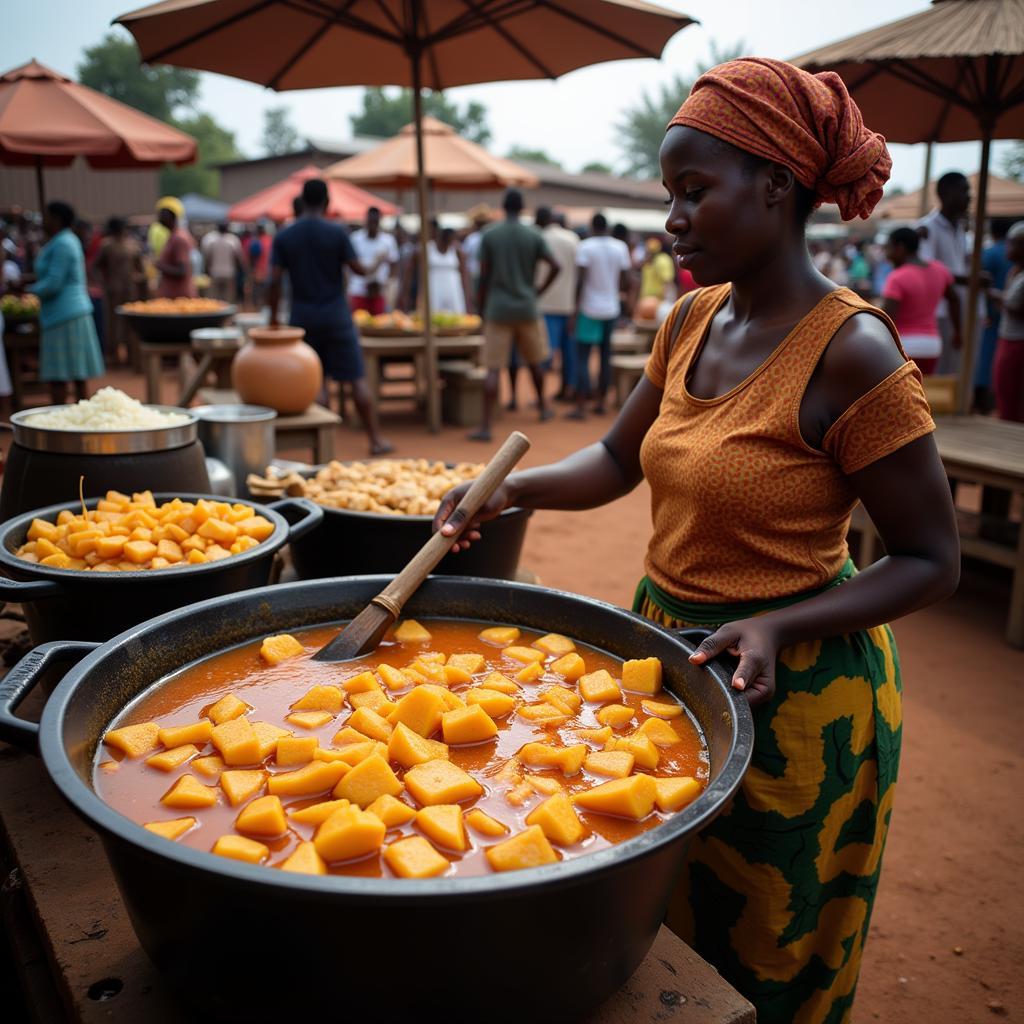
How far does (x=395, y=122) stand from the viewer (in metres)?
70.0

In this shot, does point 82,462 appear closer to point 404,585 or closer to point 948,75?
point 404,585

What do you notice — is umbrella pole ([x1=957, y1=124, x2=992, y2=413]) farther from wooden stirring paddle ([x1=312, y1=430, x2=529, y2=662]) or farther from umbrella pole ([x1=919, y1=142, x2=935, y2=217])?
wooden stirring paddle ([x1=312, y1=430, x2=529, y2=662])

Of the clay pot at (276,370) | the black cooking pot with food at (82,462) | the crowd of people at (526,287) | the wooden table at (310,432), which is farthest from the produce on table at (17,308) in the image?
the black cooking pot with food at (82,462)

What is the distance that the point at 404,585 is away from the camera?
5.54 feet

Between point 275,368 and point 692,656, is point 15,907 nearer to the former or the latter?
point 692,656

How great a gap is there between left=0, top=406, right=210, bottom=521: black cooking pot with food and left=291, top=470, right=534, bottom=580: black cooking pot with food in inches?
17.3

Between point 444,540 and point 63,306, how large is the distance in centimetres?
727

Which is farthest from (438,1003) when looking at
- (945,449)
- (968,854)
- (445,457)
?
(445,457)

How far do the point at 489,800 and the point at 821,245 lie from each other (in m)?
26.9

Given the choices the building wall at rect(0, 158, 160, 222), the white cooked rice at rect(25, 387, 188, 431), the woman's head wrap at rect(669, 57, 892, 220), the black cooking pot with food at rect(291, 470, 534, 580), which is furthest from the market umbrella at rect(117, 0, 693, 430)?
the building wall at rect(0, 158, 160, 222)

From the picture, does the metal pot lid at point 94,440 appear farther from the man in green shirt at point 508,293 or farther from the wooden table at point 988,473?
the man in green shirt at point 508,293

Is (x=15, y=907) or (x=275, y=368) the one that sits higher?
(x=275, y=368)

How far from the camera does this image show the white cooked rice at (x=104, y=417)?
2367 millimetres

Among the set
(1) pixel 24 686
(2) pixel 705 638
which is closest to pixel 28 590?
(1) pixel 24 686
